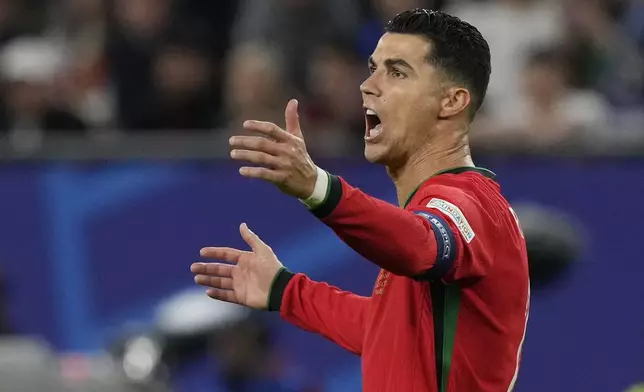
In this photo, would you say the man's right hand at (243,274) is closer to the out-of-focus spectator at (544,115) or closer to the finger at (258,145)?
the finger at (258,145)

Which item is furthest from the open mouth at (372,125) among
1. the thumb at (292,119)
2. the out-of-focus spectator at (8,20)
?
the out-of-focus spectator at (8,20)

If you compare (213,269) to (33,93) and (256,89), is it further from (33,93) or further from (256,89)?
(33,93)

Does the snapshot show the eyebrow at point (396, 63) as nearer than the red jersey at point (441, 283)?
No

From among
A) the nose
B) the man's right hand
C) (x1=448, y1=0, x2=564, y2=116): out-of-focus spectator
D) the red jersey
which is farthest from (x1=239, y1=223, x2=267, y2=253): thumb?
(x1=448, y1=0, x2=564, y2=116): out-of-focus spectator

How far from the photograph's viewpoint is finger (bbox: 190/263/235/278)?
187 inches

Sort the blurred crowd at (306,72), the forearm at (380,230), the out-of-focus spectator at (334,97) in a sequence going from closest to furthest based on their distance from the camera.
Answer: the forearm at (380,230), the blurred crowd at (306,72), the out-of-focus spectator at (334,97)

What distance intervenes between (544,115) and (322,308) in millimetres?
4001

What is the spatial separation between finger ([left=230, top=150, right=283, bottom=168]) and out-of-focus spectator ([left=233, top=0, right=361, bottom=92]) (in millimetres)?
5787

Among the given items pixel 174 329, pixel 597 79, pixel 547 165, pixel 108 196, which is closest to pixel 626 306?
pixel 547 165

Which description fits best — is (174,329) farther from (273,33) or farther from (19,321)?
(273,33)

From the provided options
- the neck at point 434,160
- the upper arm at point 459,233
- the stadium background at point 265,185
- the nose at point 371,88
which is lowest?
the stadium background at point 265,185

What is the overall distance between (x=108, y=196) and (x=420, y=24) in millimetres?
4554

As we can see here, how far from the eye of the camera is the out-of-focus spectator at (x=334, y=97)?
350 inches

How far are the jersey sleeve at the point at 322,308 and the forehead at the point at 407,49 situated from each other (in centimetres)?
93
